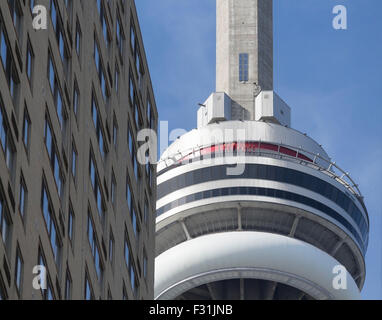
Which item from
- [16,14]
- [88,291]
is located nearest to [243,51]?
[88,291]

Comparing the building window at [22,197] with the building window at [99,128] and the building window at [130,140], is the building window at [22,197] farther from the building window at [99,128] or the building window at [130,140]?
the building window at [130,140]

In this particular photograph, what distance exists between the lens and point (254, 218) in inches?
4685

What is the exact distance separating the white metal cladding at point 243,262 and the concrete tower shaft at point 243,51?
51.7 feet

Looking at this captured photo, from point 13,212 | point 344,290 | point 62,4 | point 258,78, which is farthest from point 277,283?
point 13,212

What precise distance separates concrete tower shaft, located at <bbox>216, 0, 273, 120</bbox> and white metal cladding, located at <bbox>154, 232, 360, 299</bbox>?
15750mm

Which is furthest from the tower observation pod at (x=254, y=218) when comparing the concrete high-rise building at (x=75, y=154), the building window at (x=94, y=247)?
the building window at (x=94, y=247)

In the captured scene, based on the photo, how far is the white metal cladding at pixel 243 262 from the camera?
116438 mm

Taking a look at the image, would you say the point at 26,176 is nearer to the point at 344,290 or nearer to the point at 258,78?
the point at 344,290

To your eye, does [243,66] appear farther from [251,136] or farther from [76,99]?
[76,99]

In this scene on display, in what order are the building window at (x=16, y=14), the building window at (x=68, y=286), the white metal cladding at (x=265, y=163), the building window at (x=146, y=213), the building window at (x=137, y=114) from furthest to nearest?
the white metal cladding at (x=265, y=163) → the building window at (x=146, y=213) → the building window at (x=137, y=114) → the building window at (x=68, y=286) → the building window at (x=16, y=14)

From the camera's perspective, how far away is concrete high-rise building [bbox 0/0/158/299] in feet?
109

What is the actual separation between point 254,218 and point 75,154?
78413mm

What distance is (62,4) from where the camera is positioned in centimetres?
4138
